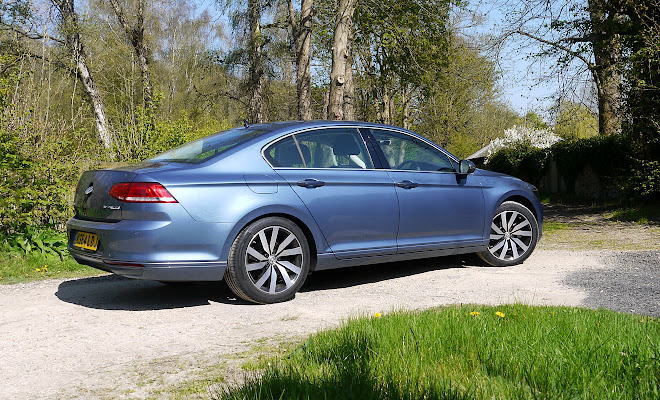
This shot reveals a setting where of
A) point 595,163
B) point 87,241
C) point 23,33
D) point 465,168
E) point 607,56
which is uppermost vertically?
point 607,56

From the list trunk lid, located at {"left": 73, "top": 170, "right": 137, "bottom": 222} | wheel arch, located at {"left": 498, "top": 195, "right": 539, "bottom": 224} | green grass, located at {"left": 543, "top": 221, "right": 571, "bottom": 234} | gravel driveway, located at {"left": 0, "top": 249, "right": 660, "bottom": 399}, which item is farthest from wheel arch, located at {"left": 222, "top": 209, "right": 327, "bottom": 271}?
green grass, located at {"left": 543, "top": 221, "right": 571, "bottom": 234}

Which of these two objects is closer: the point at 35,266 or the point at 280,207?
the point at 280,207

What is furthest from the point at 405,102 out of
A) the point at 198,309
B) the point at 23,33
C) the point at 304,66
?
the point at 198,309

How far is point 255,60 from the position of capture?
23156 millimetres

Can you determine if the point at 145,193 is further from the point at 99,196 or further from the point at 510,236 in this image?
the point at 510,236

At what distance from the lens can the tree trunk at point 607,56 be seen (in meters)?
13.9

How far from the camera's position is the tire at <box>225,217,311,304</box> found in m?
5.28

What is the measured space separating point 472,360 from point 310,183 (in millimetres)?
2748

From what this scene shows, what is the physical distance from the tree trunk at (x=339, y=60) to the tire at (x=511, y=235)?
7.29 m

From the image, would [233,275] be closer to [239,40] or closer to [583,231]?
[583,231]

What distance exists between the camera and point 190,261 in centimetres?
506

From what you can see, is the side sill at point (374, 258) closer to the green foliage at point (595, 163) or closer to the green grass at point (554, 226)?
the green grass at point (554, 226)

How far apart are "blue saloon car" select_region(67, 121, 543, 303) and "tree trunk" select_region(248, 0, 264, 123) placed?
15.5 metres

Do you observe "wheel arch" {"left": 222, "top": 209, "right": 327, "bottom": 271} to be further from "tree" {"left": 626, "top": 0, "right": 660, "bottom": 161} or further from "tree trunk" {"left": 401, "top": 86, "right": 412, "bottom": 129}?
"tree trunk" {"left": 401, "top": 86, "right": 412, "bottom": 129}
